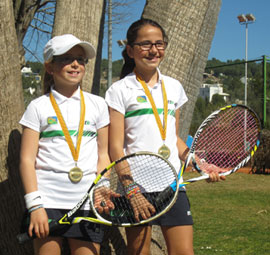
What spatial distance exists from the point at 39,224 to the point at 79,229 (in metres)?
0.28

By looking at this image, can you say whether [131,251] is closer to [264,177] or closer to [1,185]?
[1,185]

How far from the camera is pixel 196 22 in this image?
3.36m

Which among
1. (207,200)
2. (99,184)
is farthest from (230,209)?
(99,184)

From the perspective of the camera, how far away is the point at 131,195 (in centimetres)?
257

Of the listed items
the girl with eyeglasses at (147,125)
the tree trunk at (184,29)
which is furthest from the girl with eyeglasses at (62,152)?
the tree trunk at (184,29)

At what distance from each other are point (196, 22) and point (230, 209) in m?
5.06

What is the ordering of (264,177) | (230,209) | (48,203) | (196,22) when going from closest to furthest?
(48,203)
(196,22)
(230,209)
(264,177)

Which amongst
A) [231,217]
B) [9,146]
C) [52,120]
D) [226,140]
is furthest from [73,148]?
[231,217]

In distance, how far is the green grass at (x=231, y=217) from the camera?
5434 mm

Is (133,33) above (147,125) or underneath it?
above

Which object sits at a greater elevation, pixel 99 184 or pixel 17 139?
pixel 17 139

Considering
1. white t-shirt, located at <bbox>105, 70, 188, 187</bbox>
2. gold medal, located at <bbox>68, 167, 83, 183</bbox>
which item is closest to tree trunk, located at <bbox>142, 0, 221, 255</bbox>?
white t-shirt, located at <bbox>105, 70, 188, 187</bbox>

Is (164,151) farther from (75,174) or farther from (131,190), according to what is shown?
(75,174)

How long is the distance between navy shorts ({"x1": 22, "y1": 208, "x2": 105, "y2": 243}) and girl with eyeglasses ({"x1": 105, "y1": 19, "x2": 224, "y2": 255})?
0.80 feet
